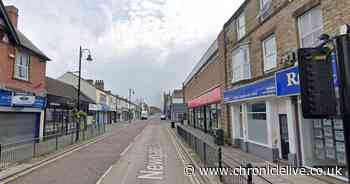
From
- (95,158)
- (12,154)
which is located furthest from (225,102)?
(12,154)

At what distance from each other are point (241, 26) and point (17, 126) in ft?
55.7

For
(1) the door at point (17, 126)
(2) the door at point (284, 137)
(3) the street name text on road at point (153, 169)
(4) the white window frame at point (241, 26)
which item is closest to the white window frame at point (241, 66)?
(4) the white window frame at point (241, 26)

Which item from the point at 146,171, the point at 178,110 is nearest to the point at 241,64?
the point at 146,171

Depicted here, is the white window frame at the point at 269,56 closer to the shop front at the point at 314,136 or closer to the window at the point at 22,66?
the shop front at the point at 314,136

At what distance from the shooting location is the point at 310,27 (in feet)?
29.6

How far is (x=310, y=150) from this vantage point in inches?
360

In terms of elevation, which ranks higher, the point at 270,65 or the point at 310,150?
the point at 270,65

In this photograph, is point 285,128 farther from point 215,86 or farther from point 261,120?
point 215,86

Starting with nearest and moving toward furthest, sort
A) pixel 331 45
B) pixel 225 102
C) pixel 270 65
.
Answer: pixel 331 45, pixel 270 65, pixel 225 102

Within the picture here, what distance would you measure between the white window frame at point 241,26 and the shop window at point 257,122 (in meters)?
4.70

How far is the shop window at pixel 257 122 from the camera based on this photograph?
12.5 metres

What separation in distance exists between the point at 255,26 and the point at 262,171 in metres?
8.03

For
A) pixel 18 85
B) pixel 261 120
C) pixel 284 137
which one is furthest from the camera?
pixel 18 85

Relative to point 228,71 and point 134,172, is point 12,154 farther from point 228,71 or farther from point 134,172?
point 228,71
